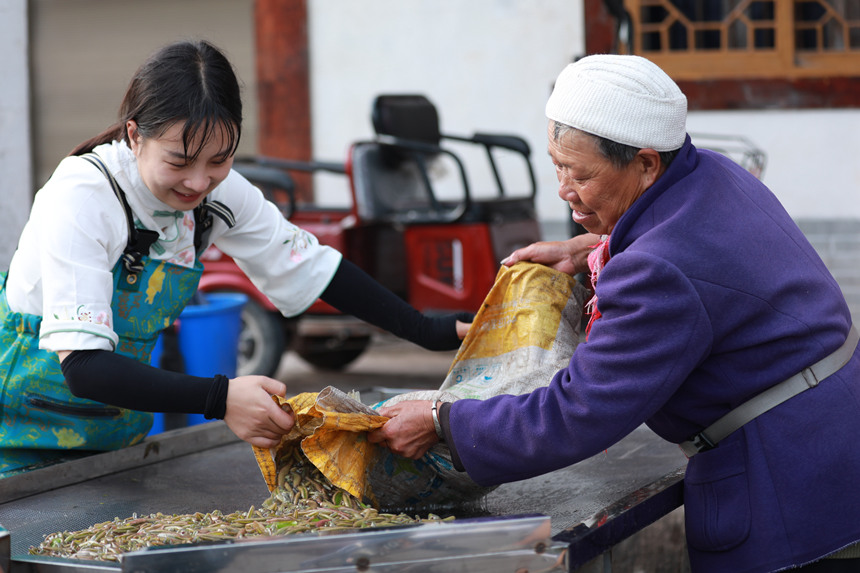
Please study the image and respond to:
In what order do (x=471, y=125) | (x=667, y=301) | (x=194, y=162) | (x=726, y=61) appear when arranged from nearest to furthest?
(x=667, y=301)
(x=194, y=162)
(x=726, y=61)
(x=471, y=125)

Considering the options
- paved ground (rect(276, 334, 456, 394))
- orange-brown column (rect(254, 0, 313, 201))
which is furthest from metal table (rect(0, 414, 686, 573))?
orange-brown column (rect(254, 0, 313, 201))

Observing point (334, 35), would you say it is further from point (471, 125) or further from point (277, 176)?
point (277, 176)

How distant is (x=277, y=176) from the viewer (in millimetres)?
5582

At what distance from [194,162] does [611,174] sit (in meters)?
0.75

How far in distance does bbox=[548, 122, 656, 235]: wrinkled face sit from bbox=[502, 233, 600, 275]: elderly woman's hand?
424 millimetres

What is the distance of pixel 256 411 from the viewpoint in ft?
5.95

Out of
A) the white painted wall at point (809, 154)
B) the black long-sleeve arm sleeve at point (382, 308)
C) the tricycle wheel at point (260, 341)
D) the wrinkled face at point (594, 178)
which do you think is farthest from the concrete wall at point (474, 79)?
the wrinkled face at point (594, 178)

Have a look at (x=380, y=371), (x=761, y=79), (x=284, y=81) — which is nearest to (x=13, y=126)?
(x=380, y=371)

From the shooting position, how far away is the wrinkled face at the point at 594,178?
67.3 inches

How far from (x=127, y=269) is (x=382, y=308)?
0.63 metres

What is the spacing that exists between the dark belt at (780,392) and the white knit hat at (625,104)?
1.42 ft

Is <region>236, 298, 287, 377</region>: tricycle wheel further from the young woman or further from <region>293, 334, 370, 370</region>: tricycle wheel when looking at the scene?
the young woman

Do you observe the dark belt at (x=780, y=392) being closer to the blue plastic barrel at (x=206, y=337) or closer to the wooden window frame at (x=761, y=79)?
the blue plastic barrel at (x=206, y=337)

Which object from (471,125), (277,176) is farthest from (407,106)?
(471,125)
